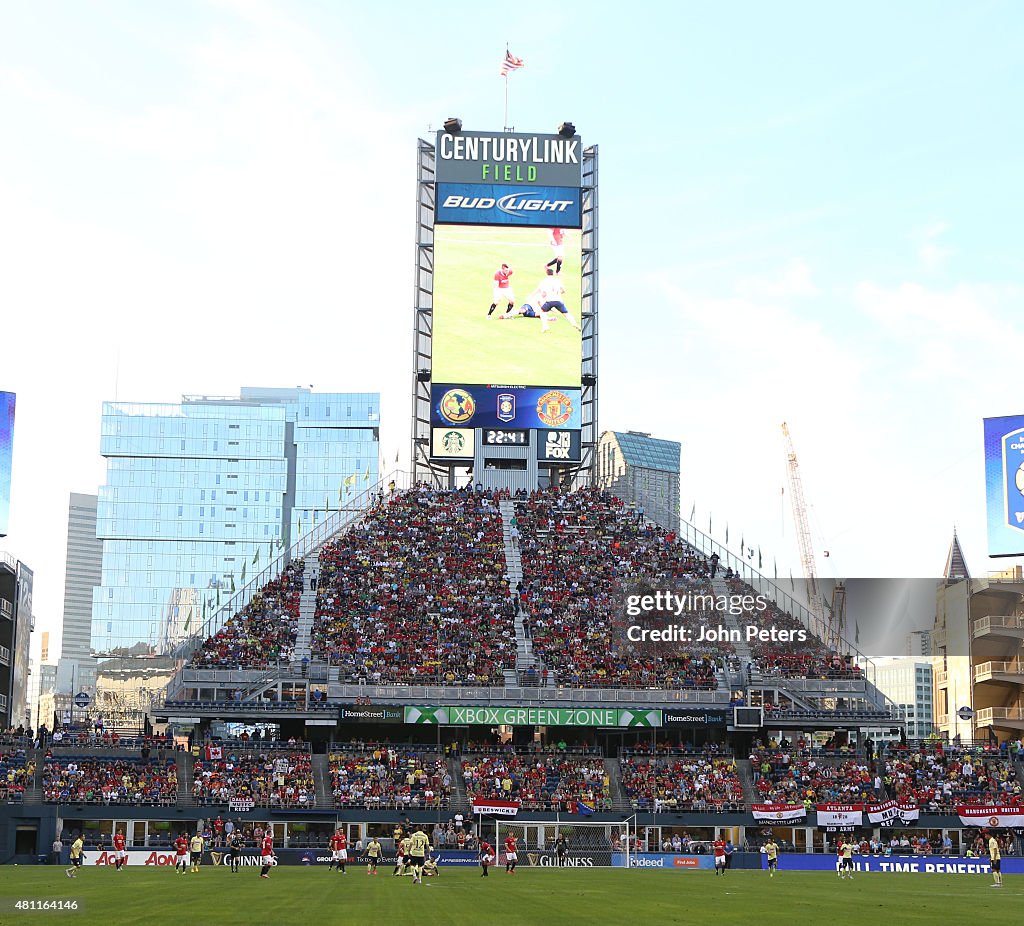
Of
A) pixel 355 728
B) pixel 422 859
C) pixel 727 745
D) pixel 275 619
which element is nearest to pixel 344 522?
pixel 275 619

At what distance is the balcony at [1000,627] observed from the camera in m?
110

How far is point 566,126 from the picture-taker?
117750 millimetres

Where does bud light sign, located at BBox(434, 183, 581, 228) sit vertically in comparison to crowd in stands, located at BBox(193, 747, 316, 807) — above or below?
above

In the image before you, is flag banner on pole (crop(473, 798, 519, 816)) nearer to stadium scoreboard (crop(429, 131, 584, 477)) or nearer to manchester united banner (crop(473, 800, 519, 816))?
manchester united banner (crop(473, 800, 519, 816))

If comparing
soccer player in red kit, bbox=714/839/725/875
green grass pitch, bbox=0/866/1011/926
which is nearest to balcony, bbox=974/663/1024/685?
green grass pitch, bbox=0/866/1011/926

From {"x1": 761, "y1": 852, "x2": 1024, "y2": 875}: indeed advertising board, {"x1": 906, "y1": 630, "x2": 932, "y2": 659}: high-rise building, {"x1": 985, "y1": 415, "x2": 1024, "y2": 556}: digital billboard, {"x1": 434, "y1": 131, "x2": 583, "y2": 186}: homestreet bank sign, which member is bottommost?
{"x1": 761, "y1": 852, "x2": 1024, "y2": 875}: indeed advertising board

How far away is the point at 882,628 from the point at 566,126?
155ft

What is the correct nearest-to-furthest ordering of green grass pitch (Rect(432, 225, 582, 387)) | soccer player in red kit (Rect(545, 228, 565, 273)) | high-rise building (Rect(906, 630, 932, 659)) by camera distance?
high-rise building (Rect(906, 630, 932, 659)) → green grass pitch (Rect(432, 225, 582, 387)) → soccer player in red kit (Rect(545, 228, 565, 273))

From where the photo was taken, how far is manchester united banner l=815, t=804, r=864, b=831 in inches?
3113

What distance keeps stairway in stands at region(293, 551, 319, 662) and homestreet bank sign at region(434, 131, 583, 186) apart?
33.7m

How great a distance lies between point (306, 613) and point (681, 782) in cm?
2690

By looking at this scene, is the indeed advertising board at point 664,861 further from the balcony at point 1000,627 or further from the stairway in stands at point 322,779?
the balcony at point 1000,627

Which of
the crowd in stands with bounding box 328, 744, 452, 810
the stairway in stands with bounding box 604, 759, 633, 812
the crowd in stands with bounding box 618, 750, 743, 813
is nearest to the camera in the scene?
the crowd in stands with bounding box 328, 744, 452, 810

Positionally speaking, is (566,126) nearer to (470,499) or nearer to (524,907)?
(470,499)
